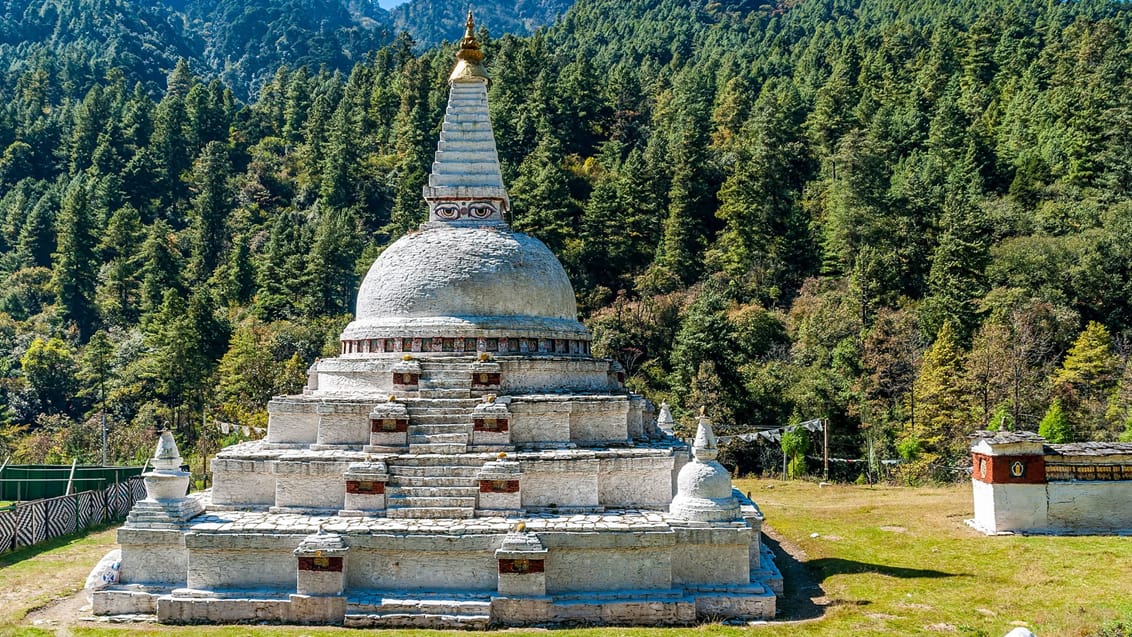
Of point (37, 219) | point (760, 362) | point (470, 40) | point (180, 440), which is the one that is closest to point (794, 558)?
point (470, 40)

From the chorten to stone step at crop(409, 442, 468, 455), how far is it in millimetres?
26

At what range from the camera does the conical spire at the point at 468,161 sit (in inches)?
773

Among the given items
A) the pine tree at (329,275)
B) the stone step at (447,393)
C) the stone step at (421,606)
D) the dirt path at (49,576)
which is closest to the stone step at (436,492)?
the stone step at (421,606)

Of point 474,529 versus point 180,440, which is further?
point 180,440

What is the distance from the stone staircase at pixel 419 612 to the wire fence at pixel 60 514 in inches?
412

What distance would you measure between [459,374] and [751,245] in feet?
119

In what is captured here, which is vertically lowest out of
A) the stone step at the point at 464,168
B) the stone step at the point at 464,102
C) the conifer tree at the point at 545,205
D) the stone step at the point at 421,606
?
the stone step at the point at 421,606

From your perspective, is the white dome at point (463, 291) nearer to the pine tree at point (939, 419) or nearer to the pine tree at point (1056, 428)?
the pine tree at point (1056, 428)

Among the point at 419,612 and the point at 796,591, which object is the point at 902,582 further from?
the point at 419,612

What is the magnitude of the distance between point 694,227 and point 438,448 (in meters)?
39.1

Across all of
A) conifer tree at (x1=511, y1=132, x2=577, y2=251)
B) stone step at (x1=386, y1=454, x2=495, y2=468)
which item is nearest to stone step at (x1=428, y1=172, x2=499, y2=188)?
stone step at (x1=386, y1=454, x2=495, y2=468)

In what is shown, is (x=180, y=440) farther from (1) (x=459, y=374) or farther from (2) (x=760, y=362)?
(1) (x=459, y=374)

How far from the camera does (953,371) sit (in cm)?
3212

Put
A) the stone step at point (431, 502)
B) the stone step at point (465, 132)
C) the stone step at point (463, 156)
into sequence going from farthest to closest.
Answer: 1. the stone step at point (465, 132)
2. the stone step at point (463, 156)
3. the stone step at point (431, 502)
